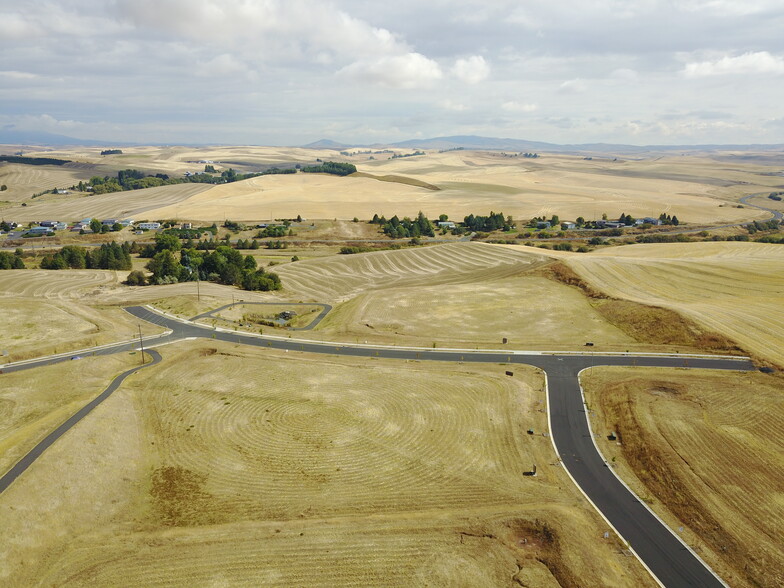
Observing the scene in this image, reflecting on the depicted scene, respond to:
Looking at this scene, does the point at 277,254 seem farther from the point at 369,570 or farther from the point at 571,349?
the point at 369,570

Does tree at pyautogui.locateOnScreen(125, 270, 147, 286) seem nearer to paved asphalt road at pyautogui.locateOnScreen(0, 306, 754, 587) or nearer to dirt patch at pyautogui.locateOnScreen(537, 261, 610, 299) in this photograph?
paved asphalt road at pyautogui.locateOnScreen(0, 306, 754, 587)

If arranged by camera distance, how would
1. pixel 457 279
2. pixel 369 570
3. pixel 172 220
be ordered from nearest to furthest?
pixel 369 570 → pixel 457 279 → pixel 172 220

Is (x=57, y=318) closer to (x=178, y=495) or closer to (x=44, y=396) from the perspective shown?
(x=44, y=396)

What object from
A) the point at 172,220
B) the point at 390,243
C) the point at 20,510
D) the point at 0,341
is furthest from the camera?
the point at 172,220

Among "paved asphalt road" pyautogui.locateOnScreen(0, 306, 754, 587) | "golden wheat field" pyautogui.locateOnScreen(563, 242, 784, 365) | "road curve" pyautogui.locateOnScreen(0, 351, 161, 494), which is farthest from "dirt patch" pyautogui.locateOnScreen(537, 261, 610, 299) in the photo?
"road curve" pyautogui.locateOnScreen(0, 351, 161, 494)

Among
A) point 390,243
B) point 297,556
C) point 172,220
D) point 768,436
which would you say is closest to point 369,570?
point 297,556

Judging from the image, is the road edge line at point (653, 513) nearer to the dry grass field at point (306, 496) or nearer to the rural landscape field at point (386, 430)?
the rural landscape field at point (386, 430)
